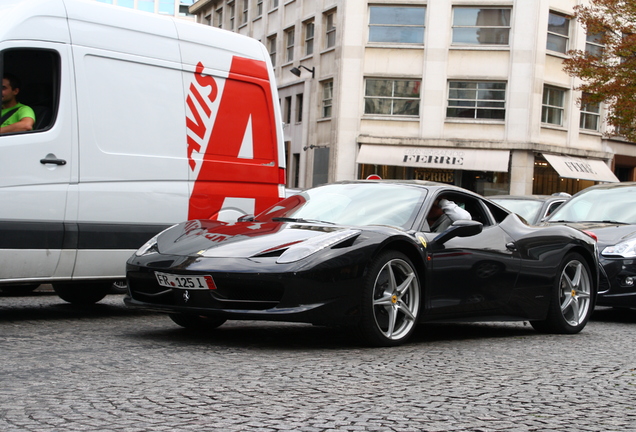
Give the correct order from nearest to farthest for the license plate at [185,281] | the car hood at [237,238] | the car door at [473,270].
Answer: the license plate at [185,281]
the car hood at [237,238]
the car door at [473,270]

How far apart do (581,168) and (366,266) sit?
3500 cm

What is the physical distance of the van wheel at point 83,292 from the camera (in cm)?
901

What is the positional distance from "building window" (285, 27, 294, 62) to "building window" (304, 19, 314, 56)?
163 cm

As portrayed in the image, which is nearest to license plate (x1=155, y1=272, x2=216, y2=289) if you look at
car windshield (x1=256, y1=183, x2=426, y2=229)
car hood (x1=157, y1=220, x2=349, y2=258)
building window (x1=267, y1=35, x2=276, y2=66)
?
car hood (x1=157, y1=220, x2=349, y2=258)

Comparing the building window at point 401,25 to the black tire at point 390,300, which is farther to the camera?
the building window at point 401,25

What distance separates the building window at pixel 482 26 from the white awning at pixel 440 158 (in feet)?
14.5

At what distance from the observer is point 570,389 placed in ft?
16.2

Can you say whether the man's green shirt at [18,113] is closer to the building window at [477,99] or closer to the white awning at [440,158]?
the white awning at [440,158]

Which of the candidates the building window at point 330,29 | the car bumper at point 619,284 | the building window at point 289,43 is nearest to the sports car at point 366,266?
the car bumper at point 619,284

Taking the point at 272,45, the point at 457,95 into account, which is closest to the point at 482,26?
the point at 457,95

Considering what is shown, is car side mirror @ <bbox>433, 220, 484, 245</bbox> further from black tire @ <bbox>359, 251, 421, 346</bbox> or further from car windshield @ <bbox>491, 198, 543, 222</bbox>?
car windshield @ <bbox>491, 198, 543, 222</bbox>

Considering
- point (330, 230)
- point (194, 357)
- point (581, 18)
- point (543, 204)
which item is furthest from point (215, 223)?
point (581, 18)

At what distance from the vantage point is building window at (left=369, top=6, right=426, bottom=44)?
124ft

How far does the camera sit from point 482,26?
37.4m
